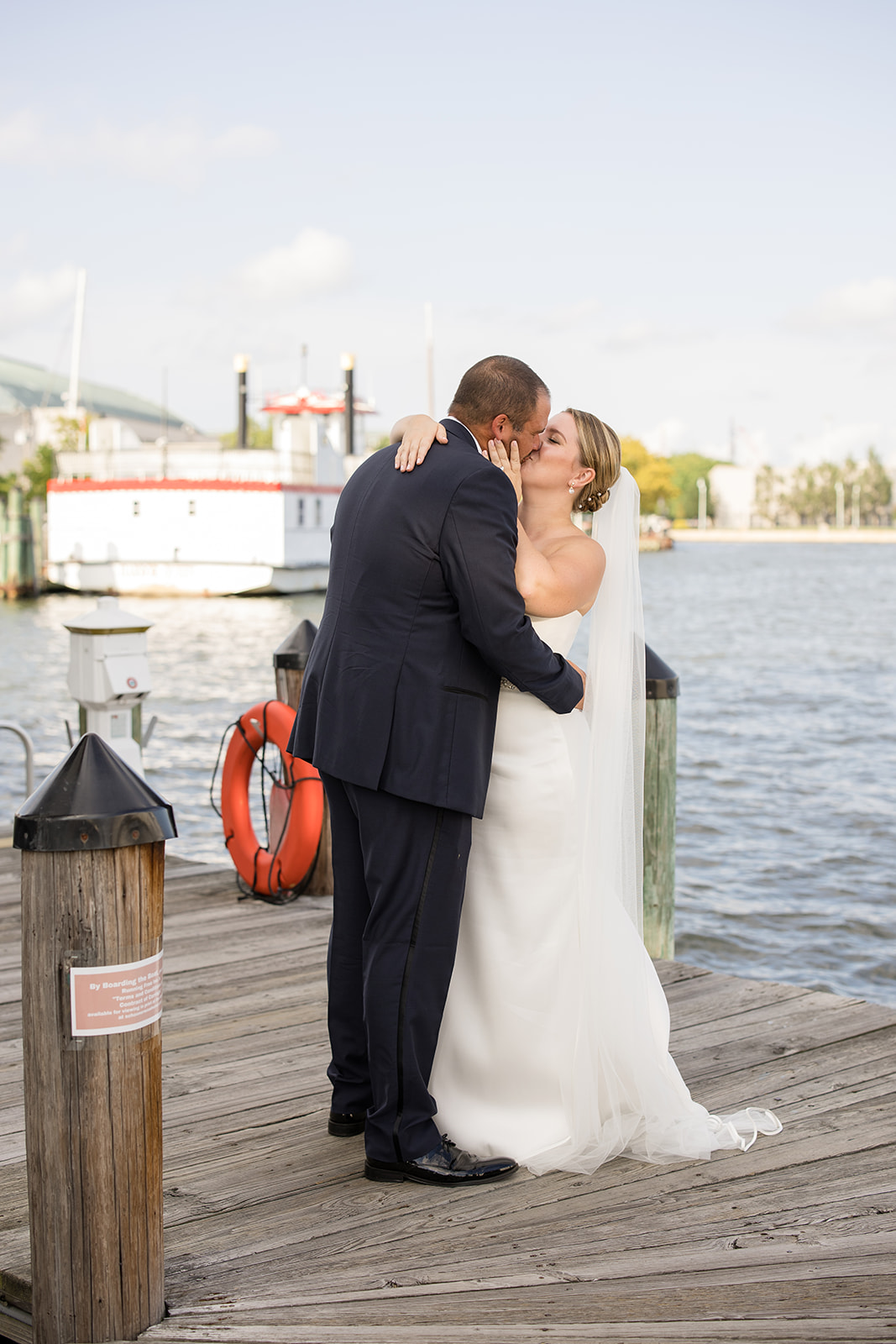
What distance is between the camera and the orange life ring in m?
5.37

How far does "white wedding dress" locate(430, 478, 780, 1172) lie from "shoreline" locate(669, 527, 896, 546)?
4815 inches

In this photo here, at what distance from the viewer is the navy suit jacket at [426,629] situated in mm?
2791

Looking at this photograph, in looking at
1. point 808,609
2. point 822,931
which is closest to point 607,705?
point 822,931

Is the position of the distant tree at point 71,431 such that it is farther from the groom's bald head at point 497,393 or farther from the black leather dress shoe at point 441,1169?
the black leather dress shoe at point 441,1169

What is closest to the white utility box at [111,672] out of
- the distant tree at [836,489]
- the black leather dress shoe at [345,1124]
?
the black leather dress shoe at [345,1124]

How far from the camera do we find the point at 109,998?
7.11 ft

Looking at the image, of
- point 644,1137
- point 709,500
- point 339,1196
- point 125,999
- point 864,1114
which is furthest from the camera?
point 709,500

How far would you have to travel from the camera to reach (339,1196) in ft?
9.30

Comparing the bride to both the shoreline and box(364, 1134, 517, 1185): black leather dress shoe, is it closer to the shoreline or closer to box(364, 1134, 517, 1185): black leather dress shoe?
box(364, 1134, 517, 1185): black leather dress shoe

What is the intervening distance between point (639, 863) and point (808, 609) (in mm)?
45026

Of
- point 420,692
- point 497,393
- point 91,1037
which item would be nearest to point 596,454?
point 497,393

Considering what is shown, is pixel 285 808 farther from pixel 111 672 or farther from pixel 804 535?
pixel 804 535

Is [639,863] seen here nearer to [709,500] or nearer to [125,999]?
[125,999]

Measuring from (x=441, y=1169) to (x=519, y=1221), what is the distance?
262 mm
